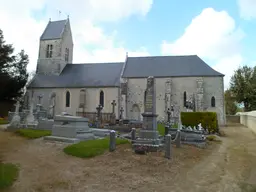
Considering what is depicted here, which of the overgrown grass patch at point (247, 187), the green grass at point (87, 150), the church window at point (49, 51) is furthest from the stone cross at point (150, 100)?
the church window at point (49, 51)

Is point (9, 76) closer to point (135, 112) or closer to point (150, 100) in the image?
point (135, 112)

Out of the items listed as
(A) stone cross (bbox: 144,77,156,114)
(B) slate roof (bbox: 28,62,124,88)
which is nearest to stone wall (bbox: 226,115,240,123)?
(B) slate roof (bbox: 28,62,124,88)

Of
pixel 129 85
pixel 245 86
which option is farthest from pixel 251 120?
pixel 245 86

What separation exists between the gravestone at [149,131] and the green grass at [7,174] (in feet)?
13.8

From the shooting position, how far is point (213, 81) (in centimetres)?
2686

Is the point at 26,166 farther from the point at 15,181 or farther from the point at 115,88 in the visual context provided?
the point at 115,88

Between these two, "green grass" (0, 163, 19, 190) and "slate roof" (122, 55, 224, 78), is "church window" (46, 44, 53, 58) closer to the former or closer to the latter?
"slate roof" (122, 55, 224, 78)

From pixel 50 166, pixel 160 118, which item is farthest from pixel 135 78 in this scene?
pixel 50 166

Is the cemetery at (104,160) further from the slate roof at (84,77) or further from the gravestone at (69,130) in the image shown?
the slate roof at (84,77)

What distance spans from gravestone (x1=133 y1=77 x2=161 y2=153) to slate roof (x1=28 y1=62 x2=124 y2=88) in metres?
18.9

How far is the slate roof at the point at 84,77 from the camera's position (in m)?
29.5

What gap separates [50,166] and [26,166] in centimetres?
65

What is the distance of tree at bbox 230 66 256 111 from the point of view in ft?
119

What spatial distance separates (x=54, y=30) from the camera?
3531 centimetres
